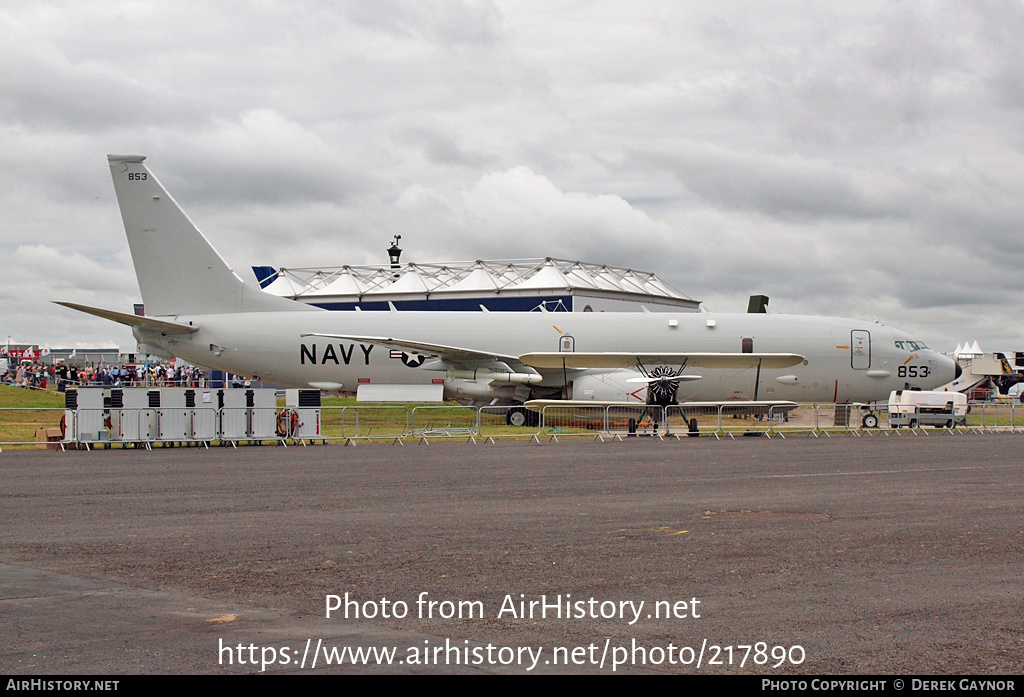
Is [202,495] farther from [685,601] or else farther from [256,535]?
[685,601]

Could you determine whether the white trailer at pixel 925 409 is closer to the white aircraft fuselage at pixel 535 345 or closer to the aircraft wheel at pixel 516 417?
the white aircraft fuselage at pixel 535 345

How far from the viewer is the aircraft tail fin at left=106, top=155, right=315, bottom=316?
105 ft

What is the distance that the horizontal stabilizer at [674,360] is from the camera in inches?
1216

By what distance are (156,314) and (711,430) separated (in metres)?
19.0

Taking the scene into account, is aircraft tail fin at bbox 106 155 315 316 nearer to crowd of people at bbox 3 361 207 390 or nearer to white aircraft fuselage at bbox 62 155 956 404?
white aircraft fuselage at bbox 62 155 956 404

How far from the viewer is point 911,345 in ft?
113

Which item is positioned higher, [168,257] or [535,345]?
[168,257]

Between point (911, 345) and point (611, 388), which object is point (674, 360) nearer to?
point (611, 388)

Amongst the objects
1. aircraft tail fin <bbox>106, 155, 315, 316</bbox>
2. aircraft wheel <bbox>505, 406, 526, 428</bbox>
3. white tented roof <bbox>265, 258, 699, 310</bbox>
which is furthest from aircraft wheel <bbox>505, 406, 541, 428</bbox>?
white tented roof <bbox>265, 258, 699, 310</bbox>

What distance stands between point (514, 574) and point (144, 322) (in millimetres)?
27009

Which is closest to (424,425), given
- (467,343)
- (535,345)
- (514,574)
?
(467,343)

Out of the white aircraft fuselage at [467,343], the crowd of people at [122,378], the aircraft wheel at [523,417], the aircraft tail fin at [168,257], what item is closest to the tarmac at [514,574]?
the aircraft wheel at [523,417]

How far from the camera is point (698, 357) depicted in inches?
1259
